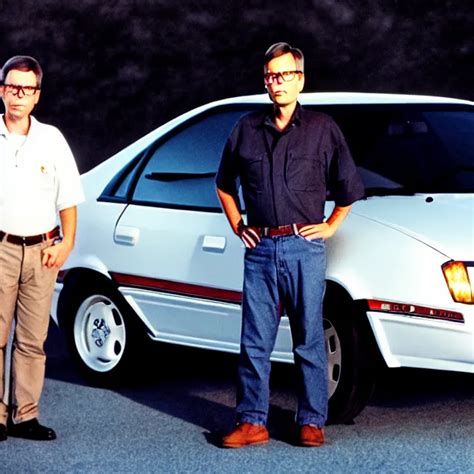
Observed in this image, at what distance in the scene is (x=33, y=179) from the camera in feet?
24.9

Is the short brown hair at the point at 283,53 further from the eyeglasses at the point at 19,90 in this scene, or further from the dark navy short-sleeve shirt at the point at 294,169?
the eyeglasses at the point at 19,90

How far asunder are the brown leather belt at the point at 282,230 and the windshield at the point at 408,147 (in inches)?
30.2

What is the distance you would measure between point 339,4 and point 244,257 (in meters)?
11.9

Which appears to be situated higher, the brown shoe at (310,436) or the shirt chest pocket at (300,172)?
the shirt chest pocket at (300,172)

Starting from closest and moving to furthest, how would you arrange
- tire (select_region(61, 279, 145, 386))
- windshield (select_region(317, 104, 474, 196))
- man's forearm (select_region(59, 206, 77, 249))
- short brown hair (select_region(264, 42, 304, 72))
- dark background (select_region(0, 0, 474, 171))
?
short brown hair (select_region(264, 42, 304, 72))
man's forearm (select_region(59, 206, 77, 249))
windshield (select_region(317, 104, 474, 196))
tire (select_region(61, 279, 145, 386))
dark background (select_region(0, 0, 474, 171))

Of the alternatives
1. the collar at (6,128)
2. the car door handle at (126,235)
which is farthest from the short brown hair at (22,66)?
the car door handle at (126,235)

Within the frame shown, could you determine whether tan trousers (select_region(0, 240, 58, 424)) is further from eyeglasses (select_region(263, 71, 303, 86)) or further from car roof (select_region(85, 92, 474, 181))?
car roof (select_region(85, 92, 474, 181))

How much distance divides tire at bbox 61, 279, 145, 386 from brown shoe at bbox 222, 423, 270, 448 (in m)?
1.51

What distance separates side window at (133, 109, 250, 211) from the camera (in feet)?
28.5

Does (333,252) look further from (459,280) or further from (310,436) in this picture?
(310,436)

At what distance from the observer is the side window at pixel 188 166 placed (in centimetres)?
867

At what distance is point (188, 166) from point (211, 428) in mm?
1481

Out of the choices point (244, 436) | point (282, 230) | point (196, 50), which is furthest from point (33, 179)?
point (196, 50)

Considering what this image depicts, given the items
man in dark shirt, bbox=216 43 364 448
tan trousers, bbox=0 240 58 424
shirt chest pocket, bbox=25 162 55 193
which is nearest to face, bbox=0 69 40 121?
shirt chest pocket, bbox=25 162 55 193
